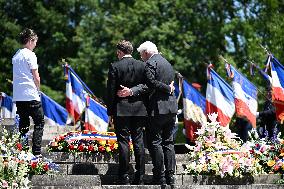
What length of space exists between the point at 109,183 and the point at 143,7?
2494 centimetres

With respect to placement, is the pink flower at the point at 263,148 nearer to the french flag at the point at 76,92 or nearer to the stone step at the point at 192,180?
the stone step at the point at 192,180

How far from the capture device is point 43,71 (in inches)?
1495

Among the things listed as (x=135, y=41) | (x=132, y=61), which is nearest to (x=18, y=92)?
(x=132, y=61)

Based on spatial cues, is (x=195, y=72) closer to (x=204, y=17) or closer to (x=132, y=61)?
(x=204, y=17)

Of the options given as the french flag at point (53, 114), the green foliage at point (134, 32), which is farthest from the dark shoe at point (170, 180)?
the green foliage at point (134, 32)

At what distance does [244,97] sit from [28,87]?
17.8 feet

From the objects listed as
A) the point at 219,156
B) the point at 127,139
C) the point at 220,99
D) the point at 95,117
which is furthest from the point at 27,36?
the point at 95,117

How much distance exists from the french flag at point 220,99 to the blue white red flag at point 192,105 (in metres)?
0.54

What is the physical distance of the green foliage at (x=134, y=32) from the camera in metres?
32.2

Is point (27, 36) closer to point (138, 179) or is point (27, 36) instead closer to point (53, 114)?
point (138, 179)

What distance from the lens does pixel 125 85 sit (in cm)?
891

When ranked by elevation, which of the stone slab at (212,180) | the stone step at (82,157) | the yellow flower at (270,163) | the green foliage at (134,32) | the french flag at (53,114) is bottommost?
the stone slab at (212,180)

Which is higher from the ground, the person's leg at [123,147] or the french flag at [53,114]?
the french flag at [53,114]

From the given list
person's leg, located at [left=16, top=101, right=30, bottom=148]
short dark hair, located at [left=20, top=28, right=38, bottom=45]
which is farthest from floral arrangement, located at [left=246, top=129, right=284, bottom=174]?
short dark hair, located at [left=20, top=28, right=38, bottom=45]
